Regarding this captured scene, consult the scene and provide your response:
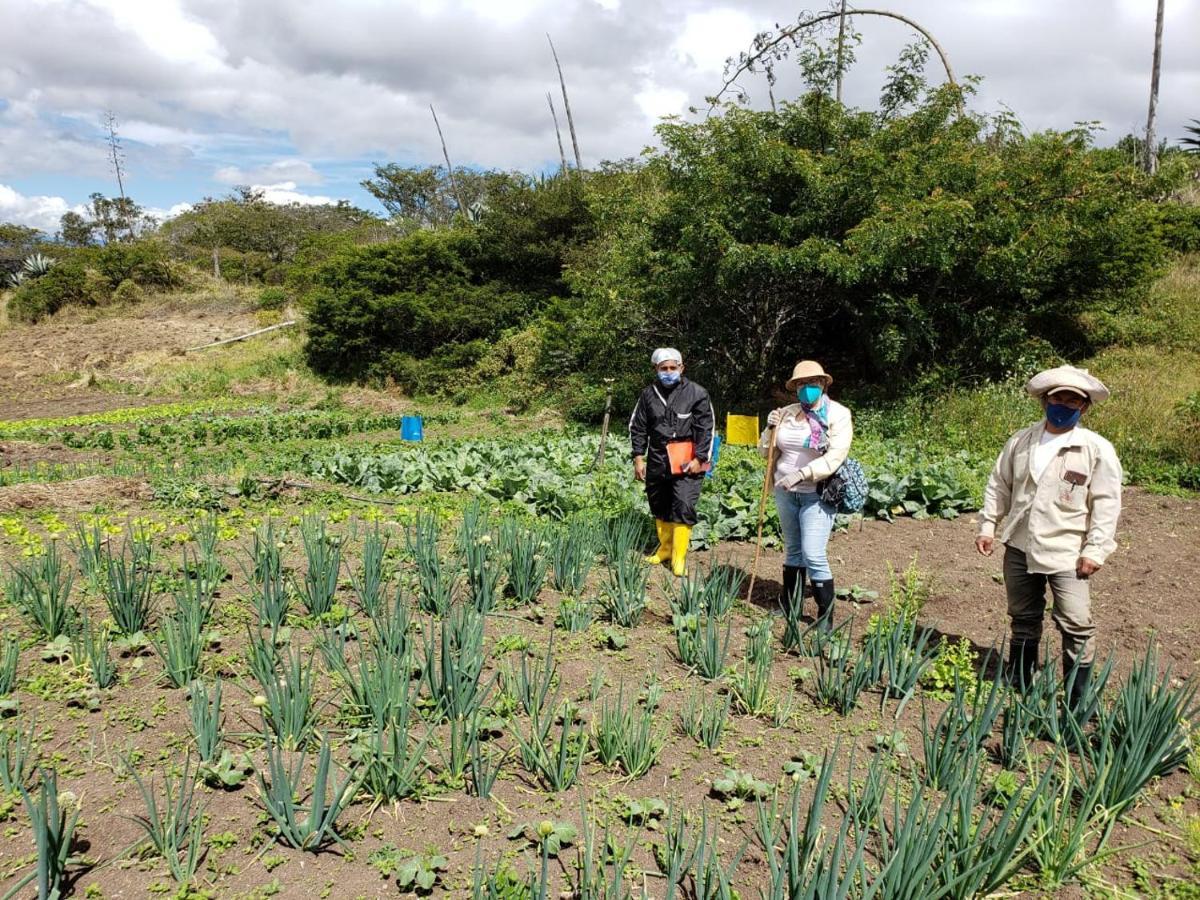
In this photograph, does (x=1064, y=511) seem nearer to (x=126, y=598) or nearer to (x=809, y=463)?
(x=809, y=463)

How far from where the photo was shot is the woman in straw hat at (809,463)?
4.15m

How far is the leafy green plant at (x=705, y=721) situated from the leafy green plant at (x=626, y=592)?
3.24ft

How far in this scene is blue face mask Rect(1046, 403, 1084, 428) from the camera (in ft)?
11.0

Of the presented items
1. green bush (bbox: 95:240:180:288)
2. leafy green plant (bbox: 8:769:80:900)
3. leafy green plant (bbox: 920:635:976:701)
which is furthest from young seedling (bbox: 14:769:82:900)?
green bush (bbox: 95:240:180:288)

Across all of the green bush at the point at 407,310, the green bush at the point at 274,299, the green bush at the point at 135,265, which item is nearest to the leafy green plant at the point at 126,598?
the green bush at the point at 407,310

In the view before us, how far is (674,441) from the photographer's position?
523cm

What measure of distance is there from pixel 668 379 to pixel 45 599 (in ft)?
11.8

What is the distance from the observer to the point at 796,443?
4.24m

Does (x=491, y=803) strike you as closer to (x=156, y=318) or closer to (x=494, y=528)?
(x=494, y=528)

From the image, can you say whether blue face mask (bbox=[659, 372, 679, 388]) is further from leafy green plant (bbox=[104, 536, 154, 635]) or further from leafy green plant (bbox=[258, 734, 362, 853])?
leafy green plant (bbox=[258, 734, 362, 853])

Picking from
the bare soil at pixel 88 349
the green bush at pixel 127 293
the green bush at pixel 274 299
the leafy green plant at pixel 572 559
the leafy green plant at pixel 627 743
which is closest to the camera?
the leafy green plant at pixel 627 743

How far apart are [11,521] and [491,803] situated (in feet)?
16.4

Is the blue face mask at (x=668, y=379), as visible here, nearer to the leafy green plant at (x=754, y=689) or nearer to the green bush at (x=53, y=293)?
the leafy green plant at (x=754, y=689)

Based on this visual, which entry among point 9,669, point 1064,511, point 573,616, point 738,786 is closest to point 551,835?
point 738,786
